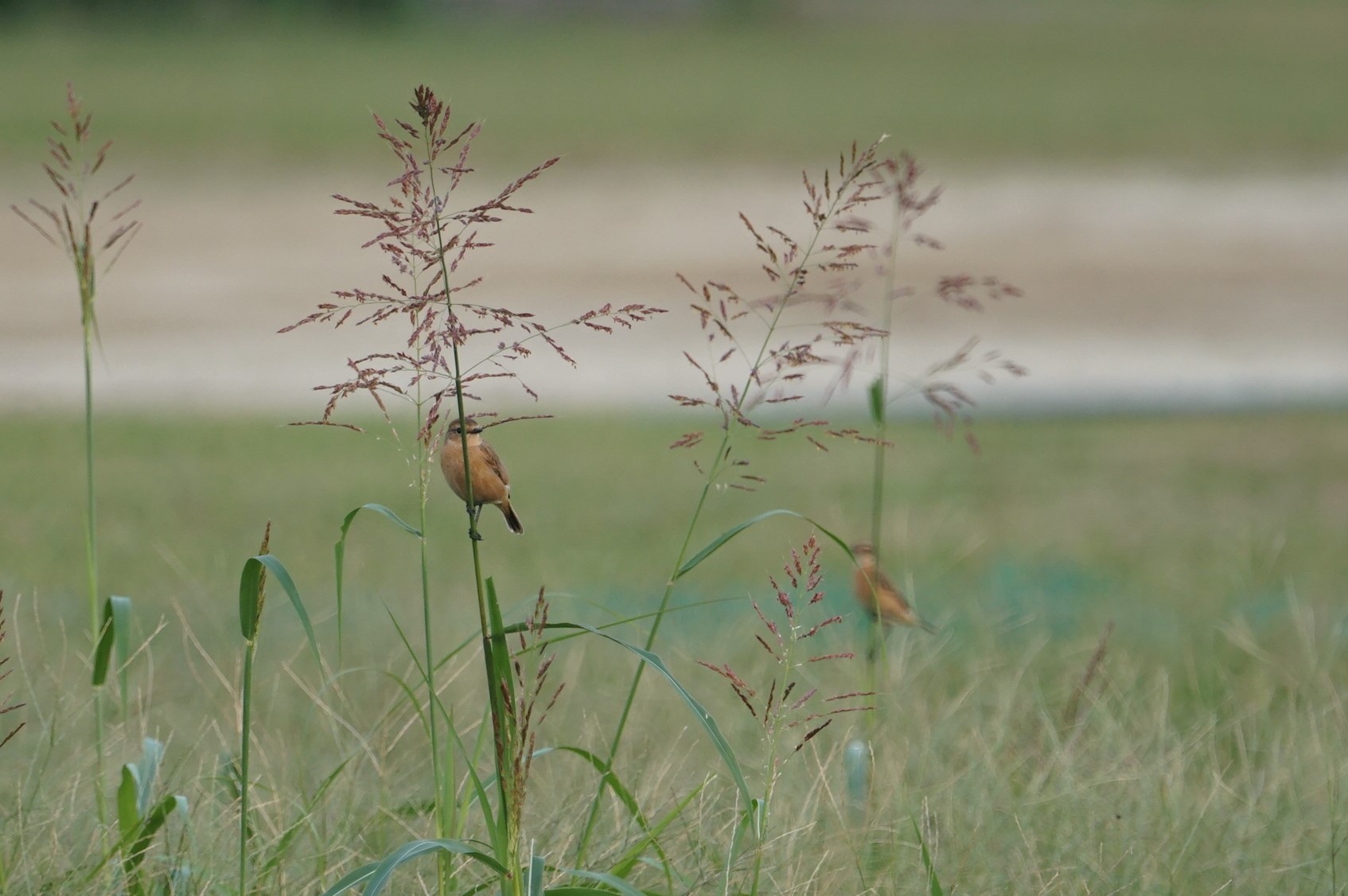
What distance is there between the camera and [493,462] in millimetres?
2457

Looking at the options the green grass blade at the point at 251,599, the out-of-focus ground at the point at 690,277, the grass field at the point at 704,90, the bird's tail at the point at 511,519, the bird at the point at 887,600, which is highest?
the grass field at the point at 704,90

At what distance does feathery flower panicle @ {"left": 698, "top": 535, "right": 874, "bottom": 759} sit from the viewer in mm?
2057

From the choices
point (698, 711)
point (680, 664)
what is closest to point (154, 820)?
point (698, 711)

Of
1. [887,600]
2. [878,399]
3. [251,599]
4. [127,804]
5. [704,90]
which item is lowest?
[127,804]

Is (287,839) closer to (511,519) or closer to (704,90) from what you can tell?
(511,519)

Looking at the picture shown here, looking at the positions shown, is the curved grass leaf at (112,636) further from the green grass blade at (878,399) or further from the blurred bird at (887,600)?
the blurred bird at (887,600)

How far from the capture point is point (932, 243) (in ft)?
9.37

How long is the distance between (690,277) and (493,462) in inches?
515

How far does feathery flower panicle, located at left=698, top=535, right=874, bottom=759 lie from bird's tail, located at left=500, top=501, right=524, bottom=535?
0.41m

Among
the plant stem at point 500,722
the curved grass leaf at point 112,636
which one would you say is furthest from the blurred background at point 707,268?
the curved grass leaf at point 112,636

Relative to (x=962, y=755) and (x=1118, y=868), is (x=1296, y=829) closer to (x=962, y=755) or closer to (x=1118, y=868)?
(x=1118, y=868)

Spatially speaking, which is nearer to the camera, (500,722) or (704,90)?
(500,722)

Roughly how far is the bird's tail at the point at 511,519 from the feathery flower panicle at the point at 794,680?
407 millimetres

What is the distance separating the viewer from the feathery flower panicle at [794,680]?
2057 millimetres
